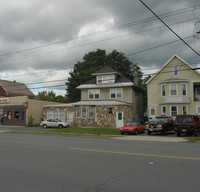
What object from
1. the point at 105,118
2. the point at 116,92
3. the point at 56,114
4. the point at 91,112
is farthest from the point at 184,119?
the point at 56,114

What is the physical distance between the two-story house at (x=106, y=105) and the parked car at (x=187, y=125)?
10.7m

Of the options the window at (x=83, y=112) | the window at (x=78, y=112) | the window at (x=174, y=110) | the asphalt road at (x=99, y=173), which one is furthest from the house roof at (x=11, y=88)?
the asphalt road at (x=99, y=173)

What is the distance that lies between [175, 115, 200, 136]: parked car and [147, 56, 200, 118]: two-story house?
445 inches

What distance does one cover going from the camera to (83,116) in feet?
109

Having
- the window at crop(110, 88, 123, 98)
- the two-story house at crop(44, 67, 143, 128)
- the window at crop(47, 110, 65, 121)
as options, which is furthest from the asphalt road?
the window at crop(110, 88, 123, 98)

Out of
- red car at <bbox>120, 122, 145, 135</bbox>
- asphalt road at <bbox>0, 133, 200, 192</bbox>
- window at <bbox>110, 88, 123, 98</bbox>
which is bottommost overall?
asphalt road at <bbox>0, 133, 200, 192</bbox>

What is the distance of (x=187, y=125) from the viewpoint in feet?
65.9

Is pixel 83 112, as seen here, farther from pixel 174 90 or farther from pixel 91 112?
pixel 174 90

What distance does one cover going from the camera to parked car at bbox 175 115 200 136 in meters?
20.0

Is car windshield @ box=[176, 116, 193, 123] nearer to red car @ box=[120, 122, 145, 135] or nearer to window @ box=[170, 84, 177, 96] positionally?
red car @ box=[120, 122, 145, 135]

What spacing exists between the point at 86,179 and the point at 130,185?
1.22 meters

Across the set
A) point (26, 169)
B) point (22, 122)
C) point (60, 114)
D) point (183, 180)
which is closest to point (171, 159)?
point (183, 180)

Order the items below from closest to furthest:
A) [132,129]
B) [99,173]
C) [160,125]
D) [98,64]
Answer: [99,173], [160,125], [132,129], [98,64]

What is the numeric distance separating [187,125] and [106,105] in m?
13.4
